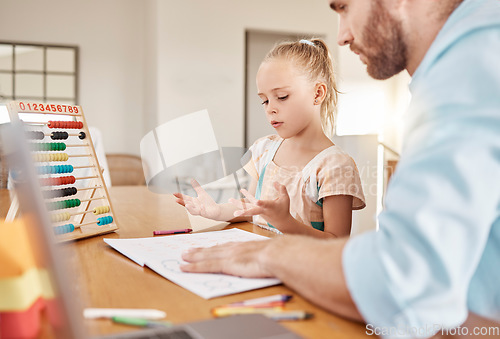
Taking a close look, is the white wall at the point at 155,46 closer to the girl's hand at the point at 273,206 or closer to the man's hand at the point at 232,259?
the girl's hand at the point at 273,206

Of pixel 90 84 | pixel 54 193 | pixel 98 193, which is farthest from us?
pixel 90 84

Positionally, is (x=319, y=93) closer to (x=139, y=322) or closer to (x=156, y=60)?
(x=139, y=322)

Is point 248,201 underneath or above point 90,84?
underneath

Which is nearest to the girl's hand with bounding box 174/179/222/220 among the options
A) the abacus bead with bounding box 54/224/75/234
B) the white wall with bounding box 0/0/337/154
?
the abacus bead with bounding box 54/224/75/234

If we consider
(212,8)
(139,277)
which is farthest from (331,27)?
(139,277)

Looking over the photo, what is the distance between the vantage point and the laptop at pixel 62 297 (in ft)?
1.02

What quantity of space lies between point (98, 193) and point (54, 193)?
16cm

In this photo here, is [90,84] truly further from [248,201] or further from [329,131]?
[248,201]

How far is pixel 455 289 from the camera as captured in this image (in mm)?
457

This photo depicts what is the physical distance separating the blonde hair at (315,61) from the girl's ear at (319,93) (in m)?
0.02

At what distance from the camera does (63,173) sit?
1.07 meters

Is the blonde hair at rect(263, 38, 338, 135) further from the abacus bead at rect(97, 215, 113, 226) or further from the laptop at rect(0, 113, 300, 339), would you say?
the laptop at rect(0, 113, 300, 339)

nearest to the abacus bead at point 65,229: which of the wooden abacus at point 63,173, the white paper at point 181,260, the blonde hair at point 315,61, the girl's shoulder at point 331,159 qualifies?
the wooden abacus at point 63,173

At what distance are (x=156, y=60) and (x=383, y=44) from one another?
436 cm
